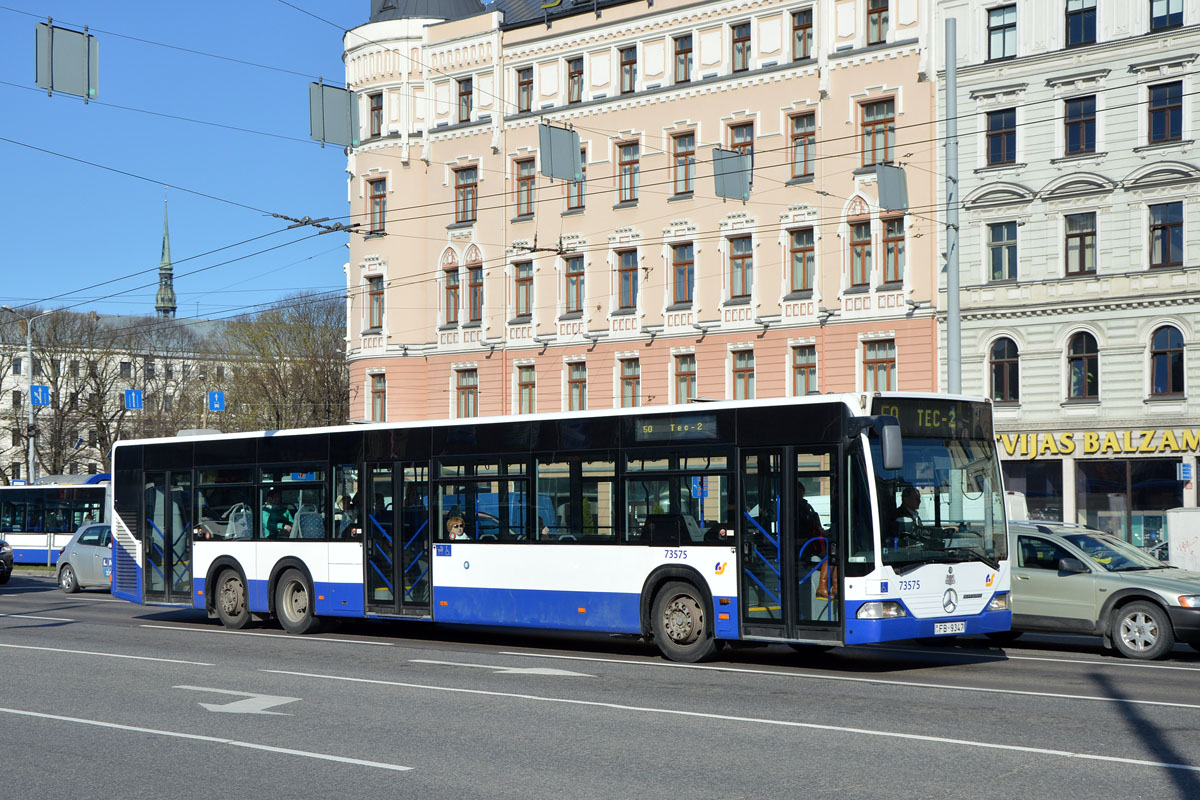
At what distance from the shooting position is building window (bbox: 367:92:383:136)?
1967 inches

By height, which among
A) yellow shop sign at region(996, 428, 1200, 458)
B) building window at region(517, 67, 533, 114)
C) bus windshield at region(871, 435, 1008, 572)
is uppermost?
building window at region(517, 67, 533, 114)

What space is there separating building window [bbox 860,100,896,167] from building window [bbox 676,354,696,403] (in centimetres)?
776

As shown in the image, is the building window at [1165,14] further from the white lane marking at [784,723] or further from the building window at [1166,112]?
the white lane marking at [784,723]

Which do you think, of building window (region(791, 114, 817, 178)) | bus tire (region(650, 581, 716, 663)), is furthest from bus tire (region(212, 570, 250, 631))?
building window (region(791, 114, 817, 178))

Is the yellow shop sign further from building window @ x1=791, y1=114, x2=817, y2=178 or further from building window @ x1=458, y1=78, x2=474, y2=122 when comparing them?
building window @ x1=458, y1=78, x2=474, y2=122

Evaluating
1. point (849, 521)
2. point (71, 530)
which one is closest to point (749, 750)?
point (849, 521)

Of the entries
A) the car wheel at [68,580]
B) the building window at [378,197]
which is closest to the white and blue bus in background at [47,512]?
the car wheel at [68,580]

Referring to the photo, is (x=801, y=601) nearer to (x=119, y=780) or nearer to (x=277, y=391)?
(x=119, y=780)

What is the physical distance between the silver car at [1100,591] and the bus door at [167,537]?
11819mm

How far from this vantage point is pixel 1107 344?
36156mm

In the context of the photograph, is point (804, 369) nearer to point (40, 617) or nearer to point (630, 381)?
point (630, 381)

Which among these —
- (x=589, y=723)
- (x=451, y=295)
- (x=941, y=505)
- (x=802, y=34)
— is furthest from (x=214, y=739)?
(x=451, y=295)

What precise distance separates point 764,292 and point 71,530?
22.4m

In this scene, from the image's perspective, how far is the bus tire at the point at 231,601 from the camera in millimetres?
21078
